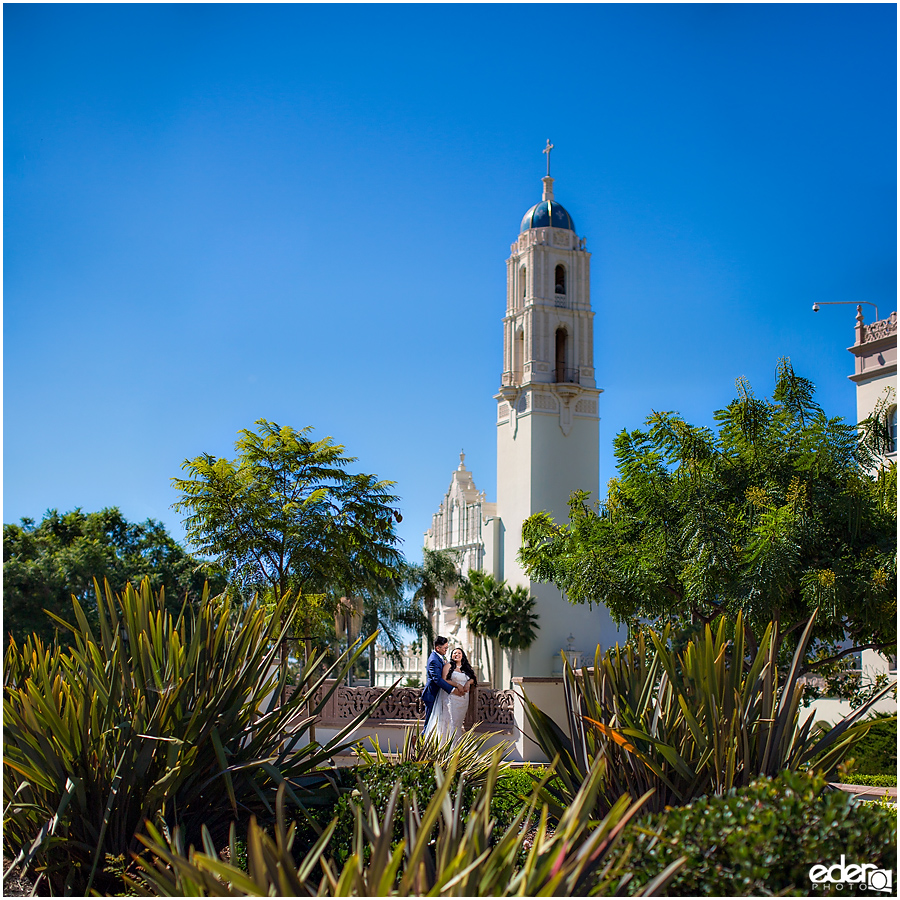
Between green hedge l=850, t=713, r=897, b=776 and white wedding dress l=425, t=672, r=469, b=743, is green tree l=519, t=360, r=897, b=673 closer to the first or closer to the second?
green hedge l=850, t=713, r=897, b=776

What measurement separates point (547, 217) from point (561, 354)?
7.03 metres

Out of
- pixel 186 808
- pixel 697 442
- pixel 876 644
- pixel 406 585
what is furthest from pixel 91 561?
pixel 186 808

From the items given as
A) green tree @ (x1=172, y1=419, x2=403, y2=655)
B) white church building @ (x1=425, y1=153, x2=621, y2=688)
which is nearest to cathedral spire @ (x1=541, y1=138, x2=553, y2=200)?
white church building @ (x1=425, y1=153, x2=621, y2=688)

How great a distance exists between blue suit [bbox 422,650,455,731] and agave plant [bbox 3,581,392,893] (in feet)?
13.2

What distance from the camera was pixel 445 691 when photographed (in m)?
10.7

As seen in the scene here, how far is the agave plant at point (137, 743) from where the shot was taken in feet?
18.6

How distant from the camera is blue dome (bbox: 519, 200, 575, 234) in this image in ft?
153

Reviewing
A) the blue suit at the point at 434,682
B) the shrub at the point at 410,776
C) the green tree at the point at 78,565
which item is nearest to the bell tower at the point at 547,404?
the green tree at the point at 78,565

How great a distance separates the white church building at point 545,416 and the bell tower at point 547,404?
1.9 inches

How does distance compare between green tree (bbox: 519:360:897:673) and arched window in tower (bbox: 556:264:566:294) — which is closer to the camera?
green tree (bbox: 519:360:897:673)

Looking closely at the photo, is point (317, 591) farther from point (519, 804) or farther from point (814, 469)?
point (519, 804)

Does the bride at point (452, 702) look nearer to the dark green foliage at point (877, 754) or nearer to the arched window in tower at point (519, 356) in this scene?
the dark green foliage at point (877, 754)

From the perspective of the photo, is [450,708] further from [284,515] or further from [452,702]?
[284,515]

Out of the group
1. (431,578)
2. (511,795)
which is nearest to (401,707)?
(511,795)
